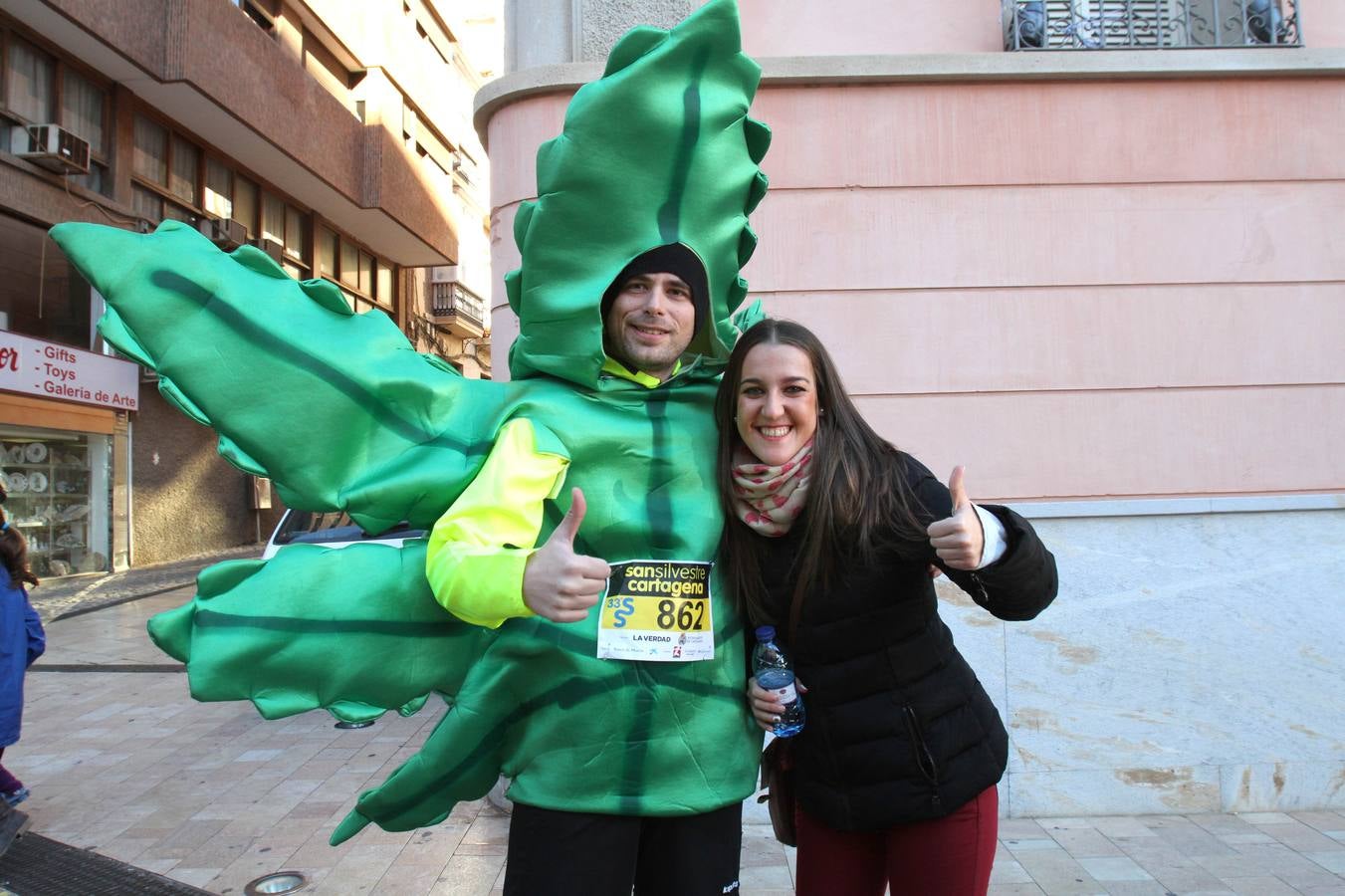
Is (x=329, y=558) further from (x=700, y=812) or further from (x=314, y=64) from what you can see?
(x=314, y=64)

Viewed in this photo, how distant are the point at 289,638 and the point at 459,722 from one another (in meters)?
0.38

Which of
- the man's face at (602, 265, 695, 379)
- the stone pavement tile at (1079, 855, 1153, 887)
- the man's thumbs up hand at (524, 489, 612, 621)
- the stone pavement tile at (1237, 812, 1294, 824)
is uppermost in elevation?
the man's face at (602, 265, 695, 379)

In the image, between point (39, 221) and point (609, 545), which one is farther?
point (39, 221)

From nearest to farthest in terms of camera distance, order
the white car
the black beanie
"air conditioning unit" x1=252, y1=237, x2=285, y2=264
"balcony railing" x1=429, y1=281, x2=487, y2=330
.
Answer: the black beanie, the white car, "air conditioning unit" x1=252, y1=237, x2=285, y2=264, "balcony railing" x1=429, y1=281, x2=487, y2=330

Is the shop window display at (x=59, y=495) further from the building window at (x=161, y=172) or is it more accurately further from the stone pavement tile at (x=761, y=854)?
the stone pavement tile at (x=761, y=854)

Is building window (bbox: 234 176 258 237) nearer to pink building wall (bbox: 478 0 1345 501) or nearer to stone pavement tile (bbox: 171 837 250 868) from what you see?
pink building wall (bbox: 478 0 1345 501)

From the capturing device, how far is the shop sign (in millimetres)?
10445

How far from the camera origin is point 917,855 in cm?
189

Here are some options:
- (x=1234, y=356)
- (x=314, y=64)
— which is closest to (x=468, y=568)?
(x=1234, y=356)

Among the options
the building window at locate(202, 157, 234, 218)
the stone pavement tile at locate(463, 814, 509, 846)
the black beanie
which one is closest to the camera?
the black beanie

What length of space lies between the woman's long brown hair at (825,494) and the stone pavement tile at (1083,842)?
2.58m

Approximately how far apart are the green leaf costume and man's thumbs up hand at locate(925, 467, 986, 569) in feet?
1.55

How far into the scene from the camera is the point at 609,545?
1880mm

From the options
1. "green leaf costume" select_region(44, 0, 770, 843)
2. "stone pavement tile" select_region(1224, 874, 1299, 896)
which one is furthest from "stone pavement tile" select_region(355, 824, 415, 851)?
"stone pavement tile" select_region(1224, 874, 1299, 896)
